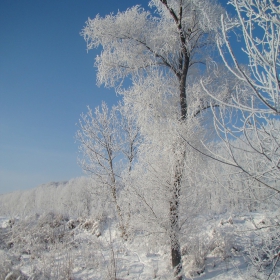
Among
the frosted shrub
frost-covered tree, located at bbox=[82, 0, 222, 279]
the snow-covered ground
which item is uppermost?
frost-covered tree, located at bbox=[82, 0, 222, 279]

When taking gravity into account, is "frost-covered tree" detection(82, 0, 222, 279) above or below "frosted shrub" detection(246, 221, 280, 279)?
above

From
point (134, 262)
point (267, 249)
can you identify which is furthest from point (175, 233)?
point (267, 249)

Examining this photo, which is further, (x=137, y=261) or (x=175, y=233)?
(x=137, y=261)

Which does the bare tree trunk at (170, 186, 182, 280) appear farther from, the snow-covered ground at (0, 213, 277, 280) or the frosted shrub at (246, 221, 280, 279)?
the frosted shrub at (246, 221, 280, 279)

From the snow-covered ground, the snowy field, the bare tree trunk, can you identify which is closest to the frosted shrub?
the snowy field

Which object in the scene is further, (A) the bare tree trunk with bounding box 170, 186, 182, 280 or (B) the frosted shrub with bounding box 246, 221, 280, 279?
(A) the bare tree trunk with bounding box 170, 186, 182, 280

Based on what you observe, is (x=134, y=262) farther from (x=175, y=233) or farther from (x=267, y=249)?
(x=267, y=249)

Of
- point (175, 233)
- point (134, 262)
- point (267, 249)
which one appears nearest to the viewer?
point (267, 249)

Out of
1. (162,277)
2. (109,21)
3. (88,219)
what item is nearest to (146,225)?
(162,277)

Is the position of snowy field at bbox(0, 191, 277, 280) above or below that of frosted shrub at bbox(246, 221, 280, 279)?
below

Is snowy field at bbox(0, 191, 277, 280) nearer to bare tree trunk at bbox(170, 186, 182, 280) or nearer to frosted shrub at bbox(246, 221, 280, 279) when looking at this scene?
bare tree trunk at bbox(170, 186, 182, 280)

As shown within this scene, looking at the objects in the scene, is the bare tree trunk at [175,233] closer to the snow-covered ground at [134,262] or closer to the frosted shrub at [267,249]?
the snow-covered ground at [134,262]

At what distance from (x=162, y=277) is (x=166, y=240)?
2.37 feet

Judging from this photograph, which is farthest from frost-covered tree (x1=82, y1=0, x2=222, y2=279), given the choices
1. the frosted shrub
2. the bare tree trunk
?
the frosted shrub
